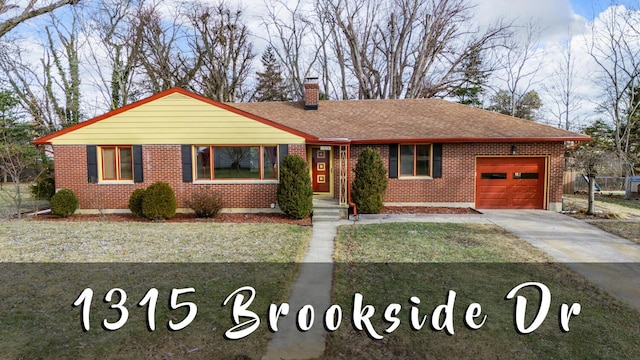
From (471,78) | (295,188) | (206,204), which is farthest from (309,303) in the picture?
(471,78)

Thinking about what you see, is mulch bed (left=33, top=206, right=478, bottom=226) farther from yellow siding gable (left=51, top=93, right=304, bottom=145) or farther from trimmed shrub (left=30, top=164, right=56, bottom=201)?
yellow siding gable (left=51, top=93, right=304, bottom=145)

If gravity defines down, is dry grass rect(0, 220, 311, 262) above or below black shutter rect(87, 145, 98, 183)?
below

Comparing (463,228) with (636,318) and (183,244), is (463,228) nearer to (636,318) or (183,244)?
(636,318)

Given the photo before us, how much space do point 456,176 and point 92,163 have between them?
12.1m

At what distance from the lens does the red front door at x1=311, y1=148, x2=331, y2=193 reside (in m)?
13.3

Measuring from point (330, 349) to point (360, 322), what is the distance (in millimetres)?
675

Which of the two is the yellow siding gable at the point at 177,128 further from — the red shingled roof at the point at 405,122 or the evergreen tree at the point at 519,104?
the evergreen tree at the point at 519,104

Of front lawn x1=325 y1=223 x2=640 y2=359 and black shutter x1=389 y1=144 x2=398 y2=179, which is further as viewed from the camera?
black shutter x1=389 y1=144 x2=398 y2=179

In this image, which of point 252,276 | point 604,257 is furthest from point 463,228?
point 252,276

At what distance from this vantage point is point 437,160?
41.1ft

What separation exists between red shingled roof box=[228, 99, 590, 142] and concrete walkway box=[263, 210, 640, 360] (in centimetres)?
267

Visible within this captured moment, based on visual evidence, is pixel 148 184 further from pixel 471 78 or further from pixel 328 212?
pixel 471 78

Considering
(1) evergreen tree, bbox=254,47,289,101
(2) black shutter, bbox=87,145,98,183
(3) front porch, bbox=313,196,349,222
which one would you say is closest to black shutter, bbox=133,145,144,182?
(2) black shutter, bbox=87,145,98,183

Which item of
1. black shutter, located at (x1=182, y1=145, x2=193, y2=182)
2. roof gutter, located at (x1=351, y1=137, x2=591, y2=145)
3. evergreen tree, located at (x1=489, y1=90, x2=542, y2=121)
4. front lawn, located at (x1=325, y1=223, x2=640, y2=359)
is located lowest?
front lawn, located at (x1=325, y1=223, x2=640, y2=359)
